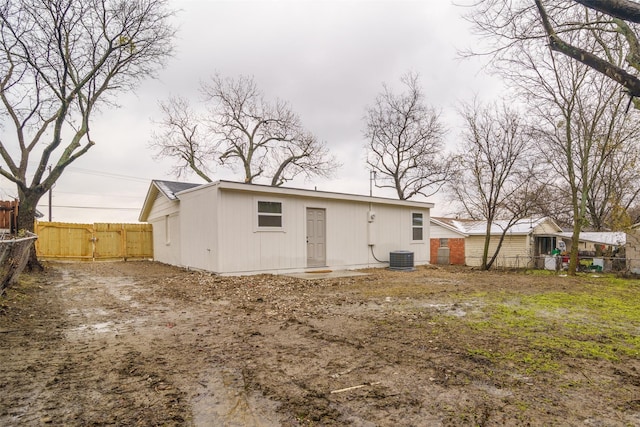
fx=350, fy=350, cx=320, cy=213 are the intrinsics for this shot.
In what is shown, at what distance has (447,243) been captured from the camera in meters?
23.5

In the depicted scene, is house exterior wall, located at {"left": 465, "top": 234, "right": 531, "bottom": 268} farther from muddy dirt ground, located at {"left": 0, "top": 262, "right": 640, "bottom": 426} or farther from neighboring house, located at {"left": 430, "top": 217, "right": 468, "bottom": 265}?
muddy dirt ground, located at {"left": 0, "top": 262, "right": 640, "bottom": 426}

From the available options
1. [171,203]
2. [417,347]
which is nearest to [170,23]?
[171,203]

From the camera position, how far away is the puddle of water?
6.96 ft

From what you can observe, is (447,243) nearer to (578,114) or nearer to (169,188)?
(578,114)

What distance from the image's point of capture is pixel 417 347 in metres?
3.52

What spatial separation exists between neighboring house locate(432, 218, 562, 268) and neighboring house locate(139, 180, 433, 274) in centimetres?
889

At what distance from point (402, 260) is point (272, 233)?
16.1 feet

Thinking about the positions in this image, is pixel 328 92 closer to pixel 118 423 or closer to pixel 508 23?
pixel 508 23

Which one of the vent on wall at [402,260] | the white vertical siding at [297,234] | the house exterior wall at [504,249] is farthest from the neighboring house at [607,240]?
the vent on wall at [402,260]

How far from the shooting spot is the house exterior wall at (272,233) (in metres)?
9.30

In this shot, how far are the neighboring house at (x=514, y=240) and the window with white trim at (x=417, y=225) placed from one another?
820 centimetres

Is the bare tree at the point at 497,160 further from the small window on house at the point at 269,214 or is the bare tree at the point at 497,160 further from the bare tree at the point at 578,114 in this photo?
the small window on house at the point at 269,214

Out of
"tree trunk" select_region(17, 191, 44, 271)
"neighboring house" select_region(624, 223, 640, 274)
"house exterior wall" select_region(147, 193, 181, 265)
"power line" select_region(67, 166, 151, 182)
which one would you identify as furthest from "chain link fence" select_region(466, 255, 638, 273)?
"power line" select_region(67, 166, 151, 182)

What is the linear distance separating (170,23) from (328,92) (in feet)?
19.1
